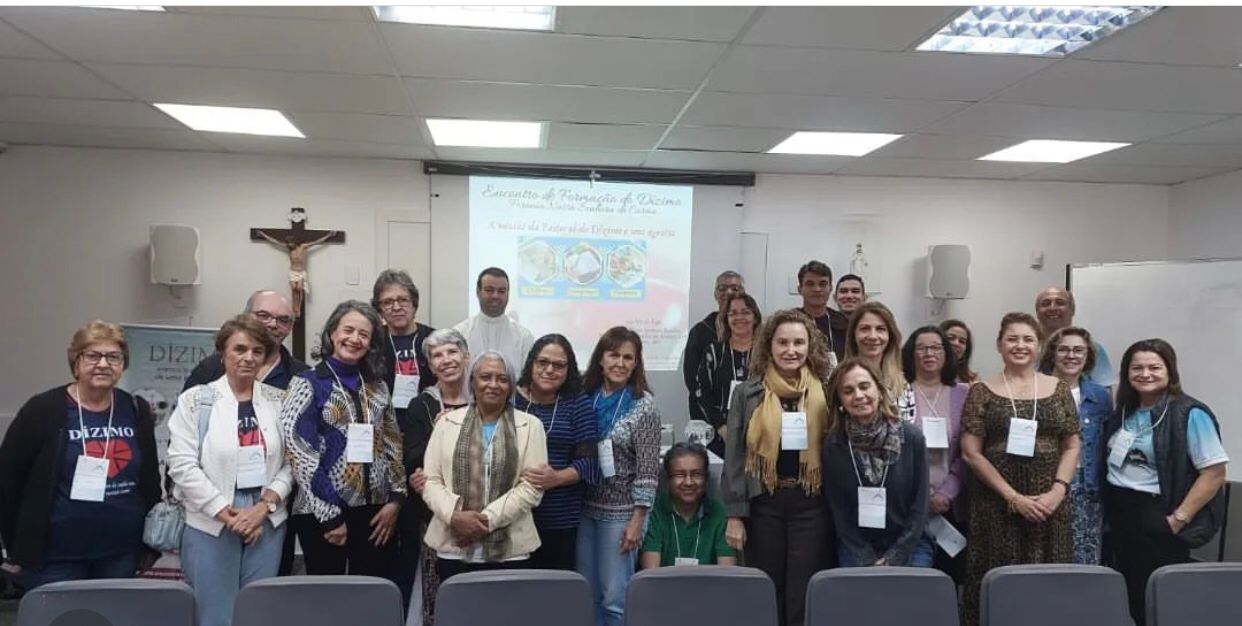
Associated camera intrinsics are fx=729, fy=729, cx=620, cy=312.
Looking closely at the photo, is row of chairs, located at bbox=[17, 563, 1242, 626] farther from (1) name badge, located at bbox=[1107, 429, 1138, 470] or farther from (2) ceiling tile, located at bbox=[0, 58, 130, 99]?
(2) ceiling tile, located at bbox=[0, 58, 130, 99]

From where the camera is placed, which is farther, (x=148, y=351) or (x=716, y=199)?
(x=716, y=199)

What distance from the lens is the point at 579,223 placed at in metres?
4.89

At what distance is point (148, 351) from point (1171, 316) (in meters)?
5.95

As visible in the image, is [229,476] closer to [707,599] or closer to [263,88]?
[707,599]

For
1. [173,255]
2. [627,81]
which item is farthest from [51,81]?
[627,81]

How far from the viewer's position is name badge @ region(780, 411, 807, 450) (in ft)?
7.65

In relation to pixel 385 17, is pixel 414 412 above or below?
below

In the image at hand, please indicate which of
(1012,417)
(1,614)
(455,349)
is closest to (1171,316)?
(1012,417)

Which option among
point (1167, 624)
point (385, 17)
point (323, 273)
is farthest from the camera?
point (323, 273)

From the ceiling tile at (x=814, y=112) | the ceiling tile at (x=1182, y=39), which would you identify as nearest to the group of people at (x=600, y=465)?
the ceiling tile at (x=1182, y=39)

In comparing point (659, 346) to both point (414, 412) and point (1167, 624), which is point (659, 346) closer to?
point (414, 412)

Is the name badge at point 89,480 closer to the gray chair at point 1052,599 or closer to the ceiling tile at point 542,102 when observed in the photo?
the ceiling tile at point 542,102

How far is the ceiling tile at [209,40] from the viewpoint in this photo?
2.45m

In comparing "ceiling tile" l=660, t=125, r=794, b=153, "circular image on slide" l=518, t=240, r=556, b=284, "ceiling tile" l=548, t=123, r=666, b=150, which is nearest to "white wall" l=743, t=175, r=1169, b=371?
"ceiling tile" l=660, t=125, r=794, b=153
